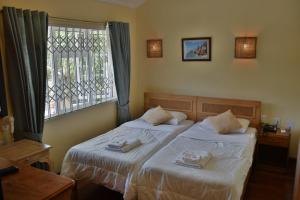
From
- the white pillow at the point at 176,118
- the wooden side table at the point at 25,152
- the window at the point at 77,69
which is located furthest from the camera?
the white pillow at the point at 176,118

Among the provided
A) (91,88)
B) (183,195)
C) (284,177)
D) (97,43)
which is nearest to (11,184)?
(183,195)

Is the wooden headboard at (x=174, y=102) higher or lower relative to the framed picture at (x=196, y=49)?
lower

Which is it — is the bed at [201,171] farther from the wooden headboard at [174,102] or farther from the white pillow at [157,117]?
the wooden headboard at [174,102]

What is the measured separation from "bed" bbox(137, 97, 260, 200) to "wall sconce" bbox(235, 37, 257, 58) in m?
1.17

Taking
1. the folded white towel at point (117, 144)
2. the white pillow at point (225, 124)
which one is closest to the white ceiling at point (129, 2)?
the folded white towel at point (117, 144)

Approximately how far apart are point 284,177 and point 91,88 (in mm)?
2975

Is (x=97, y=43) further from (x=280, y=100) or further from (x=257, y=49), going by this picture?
(x=280, y=100)

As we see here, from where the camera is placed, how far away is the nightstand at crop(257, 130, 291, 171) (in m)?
3.64

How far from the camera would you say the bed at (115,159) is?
2.78m

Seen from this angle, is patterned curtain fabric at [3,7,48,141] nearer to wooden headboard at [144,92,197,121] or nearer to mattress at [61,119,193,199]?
mattress at [61,119,193,199]

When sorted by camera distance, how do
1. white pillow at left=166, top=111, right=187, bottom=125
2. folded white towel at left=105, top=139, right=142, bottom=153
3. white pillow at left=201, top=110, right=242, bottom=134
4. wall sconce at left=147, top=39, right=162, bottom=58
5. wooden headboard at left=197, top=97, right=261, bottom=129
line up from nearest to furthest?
folded white towel at left=105, top=139, right=142, bottom=153 < white pillow at left=201, top=110, right=242, bottom=134 < wooden headboard at left=197, top=97, right=261, bottom=129 < white pillow at left=166, top=111, right=187, bottom=125 < wall sconce at left=147, top=39, right=162, bottom=58

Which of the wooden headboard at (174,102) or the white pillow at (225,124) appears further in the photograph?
the wooden headboard at (174,102)

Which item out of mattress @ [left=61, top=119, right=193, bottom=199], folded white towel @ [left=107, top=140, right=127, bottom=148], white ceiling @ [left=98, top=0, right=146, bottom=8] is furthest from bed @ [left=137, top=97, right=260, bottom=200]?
white ceiling @ [left=98, top=0, right=146, bottom=8]

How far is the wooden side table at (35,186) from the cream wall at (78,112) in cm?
175
